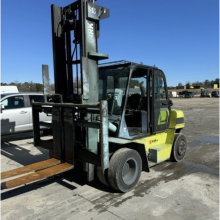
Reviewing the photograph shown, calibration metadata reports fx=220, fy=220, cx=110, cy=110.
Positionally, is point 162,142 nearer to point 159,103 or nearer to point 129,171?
point 159,103

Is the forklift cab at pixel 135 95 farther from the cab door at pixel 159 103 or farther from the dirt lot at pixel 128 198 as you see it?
the dirt lot at pixel 128 198

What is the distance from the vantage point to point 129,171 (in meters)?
4.36

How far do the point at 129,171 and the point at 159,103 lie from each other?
184cm

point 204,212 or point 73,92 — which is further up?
point 73,92

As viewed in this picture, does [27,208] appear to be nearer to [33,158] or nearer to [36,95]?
[33,158]

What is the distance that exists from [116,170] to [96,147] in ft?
1.85

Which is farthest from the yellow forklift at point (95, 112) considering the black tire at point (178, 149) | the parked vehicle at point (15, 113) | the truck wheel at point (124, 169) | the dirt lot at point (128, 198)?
the parked vehicle at point (15, 113)

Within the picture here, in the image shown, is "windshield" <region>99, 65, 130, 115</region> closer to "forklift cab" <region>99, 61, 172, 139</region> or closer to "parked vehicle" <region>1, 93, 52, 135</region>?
"forklift cab" <region>99, 61, 172, 139</region>

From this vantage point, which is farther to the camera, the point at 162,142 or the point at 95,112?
the point at 162,142

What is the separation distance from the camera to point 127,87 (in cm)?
438

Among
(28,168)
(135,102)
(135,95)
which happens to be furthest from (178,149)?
(28,168)

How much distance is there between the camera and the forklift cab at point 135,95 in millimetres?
4469

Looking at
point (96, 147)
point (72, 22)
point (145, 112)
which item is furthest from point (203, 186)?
point (72, 22)

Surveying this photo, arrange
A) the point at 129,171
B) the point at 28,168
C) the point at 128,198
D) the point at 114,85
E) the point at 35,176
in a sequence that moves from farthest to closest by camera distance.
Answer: the point at 114,85 < the point at 129,171 < the point at 128,198 < the point at 28,168 < the point at 35,176
